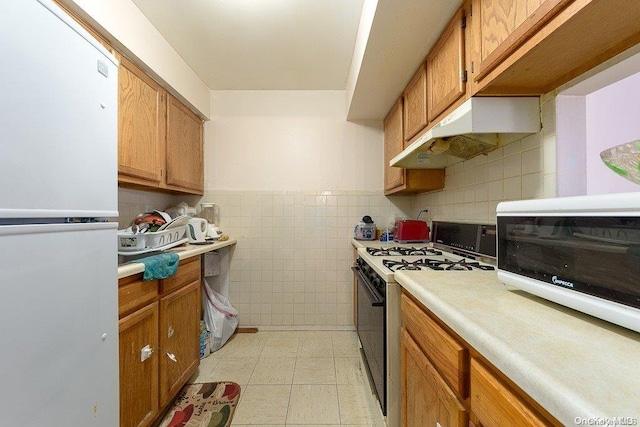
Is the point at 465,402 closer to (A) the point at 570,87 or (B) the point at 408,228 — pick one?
(A) the point at 570,87

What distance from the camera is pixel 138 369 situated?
1.23 m

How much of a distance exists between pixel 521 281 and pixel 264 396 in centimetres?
162

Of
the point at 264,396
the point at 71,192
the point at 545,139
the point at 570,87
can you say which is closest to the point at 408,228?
the point at 545,139

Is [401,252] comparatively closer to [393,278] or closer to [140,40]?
[393,278]

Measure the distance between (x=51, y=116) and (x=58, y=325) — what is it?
0.54 meters

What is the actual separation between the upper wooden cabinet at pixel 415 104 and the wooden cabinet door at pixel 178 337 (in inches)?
70.4

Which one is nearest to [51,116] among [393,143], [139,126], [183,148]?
[139,126]

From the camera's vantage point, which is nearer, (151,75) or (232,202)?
(151,75)

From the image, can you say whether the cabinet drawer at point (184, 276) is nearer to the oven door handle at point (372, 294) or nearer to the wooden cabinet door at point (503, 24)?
the oven door handle at point (372, 294)

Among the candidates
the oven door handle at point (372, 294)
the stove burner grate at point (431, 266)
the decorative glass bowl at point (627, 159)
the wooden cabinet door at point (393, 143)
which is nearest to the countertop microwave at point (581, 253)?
the decorative glass bowl at point (627, 159)

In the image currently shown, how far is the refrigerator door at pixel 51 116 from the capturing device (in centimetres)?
58

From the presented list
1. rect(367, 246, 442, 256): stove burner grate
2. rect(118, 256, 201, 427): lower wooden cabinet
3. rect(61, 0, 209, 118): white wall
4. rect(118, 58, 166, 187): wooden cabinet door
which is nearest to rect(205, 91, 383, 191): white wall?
rect(61, 0, 209, 118): white wall

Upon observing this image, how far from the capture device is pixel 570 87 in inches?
38.1

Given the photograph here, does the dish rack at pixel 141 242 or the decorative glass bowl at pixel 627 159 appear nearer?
the decorative glass bowl at pixel 627 159
